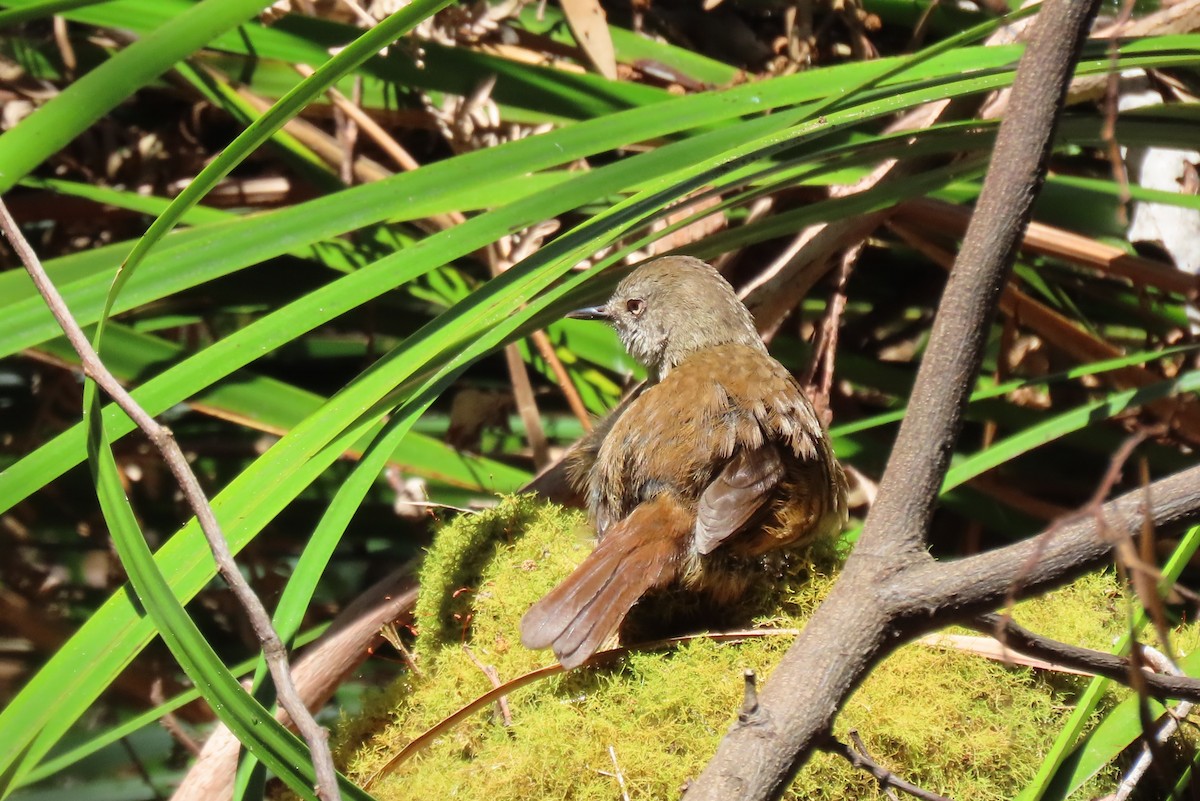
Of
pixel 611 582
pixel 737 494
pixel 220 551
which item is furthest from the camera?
pixel 737 494

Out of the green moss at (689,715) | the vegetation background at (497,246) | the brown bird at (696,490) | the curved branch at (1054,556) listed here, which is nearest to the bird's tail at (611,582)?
the brown bird at (696,490)

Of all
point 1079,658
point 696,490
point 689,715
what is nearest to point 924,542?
point 1079,658

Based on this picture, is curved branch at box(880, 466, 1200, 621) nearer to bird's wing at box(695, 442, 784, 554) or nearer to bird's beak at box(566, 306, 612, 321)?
bird's wing at box(695, 442, 784, 554)

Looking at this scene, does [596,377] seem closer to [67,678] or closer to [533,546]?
[533,546]

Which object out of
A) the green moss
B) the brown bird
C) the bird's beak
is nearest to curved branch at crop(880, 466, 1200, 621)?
the green moss

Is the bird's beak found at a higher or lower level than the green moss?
higher

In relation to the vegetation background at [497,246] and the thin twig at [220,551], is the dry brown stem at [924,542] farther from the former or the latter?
the vegetation background at [497,246]

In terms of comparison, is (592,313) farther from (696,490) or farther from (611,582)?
→ (611,582)
